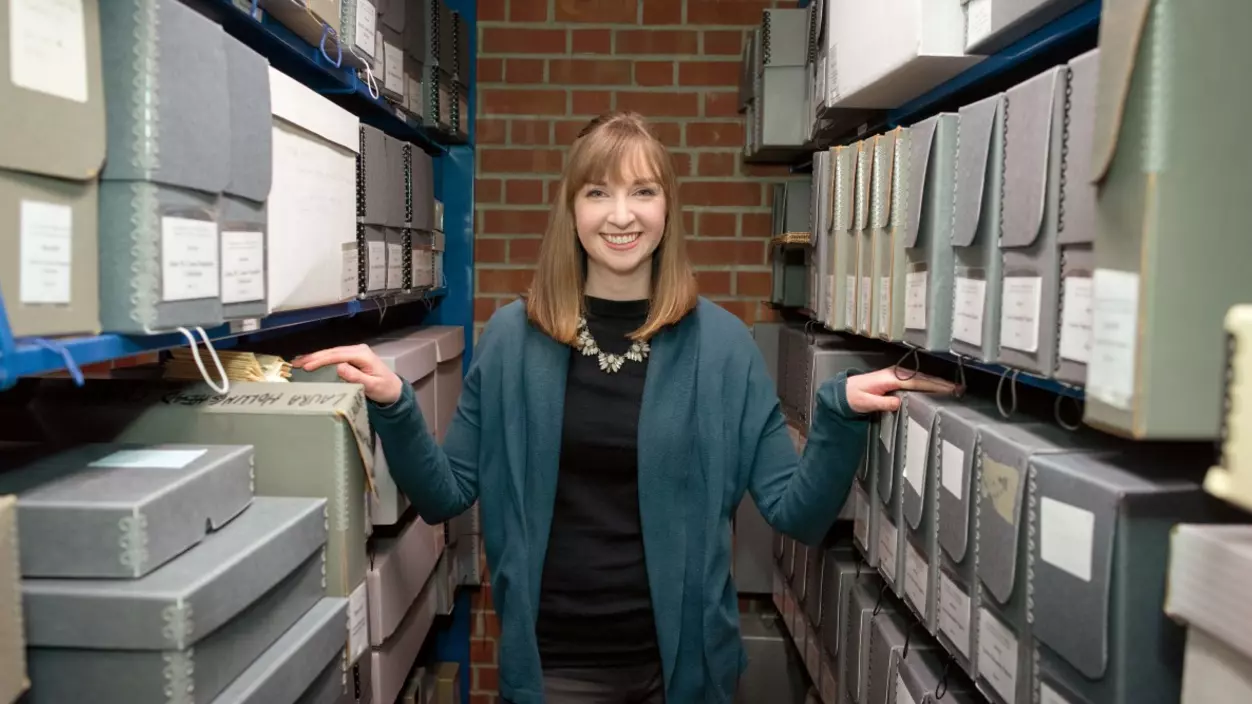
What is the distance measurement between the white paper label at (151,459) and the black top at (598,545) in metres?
0.63

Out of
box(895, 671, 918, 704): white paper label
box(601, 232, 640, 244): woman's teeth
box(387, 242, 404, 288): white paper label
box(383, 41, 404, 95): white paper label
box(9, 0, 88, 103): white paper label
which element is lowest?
box(895, 671, 918, 704): white paper label

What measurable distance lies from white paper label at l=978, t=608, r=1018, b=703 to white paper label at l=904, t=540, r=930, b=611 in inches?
7.3

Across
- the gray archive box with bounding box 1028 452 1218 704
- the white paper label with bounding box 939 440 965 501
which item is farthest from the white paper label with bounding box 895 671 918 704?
the gray archive box with bounding box 1028 452 1218 704

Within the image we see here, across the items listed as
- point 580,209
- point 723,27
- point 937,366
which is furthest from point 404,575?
point 723,27

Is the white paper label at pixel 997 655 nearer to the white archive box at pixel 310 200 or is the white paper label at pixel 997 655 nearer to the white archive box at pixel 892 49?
the white archive box at pixel 892 49

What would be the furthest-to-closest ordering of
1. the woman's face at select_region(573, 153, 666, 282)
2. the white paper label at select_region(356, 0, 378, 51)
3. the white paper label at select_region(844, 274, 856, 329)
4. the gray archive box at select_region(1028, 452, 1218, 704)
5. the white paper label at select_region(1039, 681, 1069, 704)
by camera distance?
1. the white paper label at select_region(844, 274, 856, 329)
2. the white paper label at select_region(356, 0, 378, 51)
3. the woman's face at select_region(573, 153, 666, 282)
4. the white paper label at select_region(1039, 681, 1069, 704)
5. the gray archive box at select_region(1028, 452, 1218, 704)

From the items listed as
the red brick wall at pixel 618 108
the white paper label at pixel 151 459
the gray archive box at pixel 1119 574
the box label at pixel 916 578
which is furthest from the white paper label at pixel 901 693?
the red brick wall at pixel 618 108

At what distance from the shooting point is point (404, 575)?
179 centimetres

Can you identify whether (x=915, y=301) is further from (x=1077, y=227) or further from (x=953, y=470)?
(x=1077, y=227)

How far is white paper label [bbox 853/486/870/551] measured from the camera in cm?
162

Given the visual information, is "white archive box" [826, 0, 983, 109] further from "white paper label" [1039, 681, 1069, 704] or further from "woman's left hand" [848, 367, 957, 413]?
"white paper label" [1039, 681, 1069, 704]

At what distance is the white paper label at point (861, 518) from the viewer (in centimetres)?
162

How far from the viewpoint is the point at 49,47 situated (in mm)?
769

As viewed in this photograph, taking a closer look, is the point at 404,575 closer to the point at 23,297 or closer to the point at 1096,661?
the point at 23,297
